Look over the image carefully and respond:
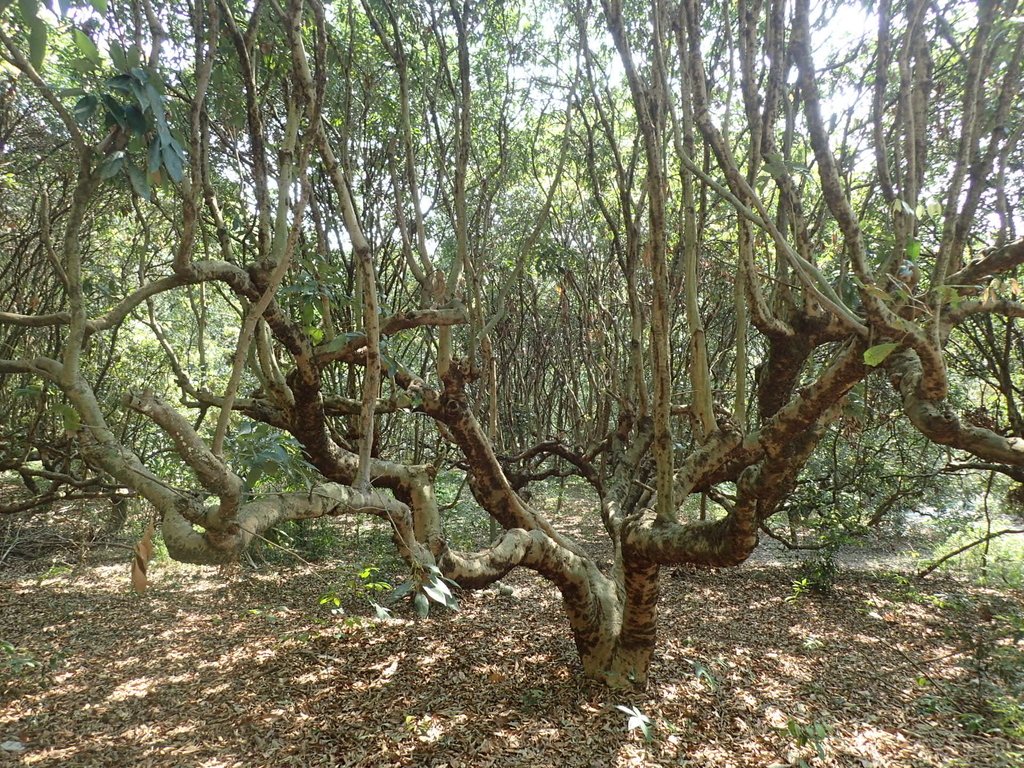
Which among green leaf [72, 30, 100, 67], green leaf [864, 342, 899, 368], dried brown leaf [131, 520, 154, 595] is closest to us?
green leaf [72, 30, 100, 67]

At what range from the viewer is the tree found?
2.81m

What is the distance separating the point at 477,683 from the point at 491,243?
6825mm

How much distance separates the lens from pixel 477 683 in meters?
4.31

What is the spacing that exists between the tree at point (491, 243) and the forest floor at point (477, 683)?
72 centimetres

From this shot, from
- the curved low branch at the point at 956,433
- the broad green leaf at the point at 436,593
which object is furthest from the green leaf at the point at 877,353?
the broad green leaf at the point at 436,593

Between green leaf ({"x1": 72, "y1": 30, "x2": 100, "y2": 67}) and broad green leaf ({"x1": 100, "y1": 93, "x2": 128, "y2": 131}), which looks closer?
green leaf ({"x1": 72, "y1": 30, "x2": 100, "y2": 67})

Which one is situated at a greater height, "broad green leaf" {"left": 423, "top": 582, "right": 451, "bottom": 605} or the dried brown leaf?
the dried brown leaf

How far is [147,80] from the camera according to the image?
94.5 inches

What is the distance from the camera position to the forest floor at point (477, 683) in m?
A: 3.41

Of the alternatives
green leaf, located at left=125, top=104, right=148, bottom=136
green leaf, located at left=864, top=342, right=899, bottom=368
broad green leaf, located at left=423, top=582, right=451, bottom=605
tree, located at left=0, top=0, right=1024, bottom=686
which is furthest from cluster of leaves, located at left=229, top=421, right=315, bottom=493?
green leaf, located at left=864, top=342, right=899, bottom=368

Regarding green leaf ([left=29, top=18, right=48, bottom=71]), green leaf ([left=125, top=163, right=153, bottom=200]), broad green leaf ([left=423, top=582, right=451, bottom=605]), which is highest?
green leaf ([left=125, top=163, right=153, bottom=200])

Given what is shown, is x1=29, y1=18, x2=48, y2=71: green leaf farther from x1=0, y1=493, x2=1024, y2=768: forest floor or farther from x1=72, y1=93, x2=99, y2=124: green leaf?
x1=0, y1=493, x2=1024, y2=768: forest floor

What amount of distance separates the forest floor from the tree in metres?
0.72

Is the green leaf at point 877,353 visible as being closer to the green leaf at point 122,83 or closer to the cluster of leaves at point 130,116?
the cluster of leaves at point 130,116
